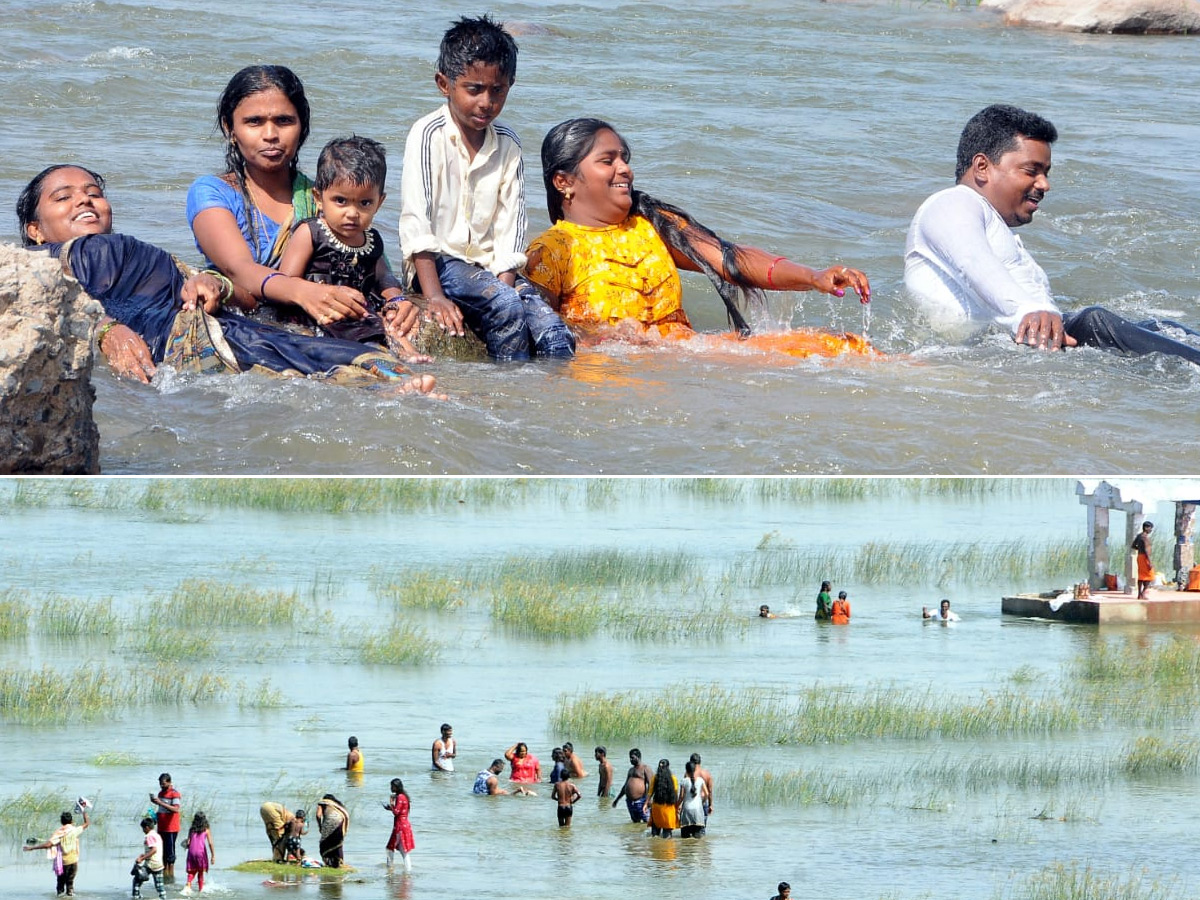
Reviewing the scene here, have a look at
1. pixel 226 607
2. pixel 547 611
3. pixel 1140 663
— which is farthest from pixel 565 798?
pixel 226 607

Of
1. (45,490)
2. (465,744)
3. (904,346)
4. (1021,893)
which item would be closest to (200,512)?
(45,490)

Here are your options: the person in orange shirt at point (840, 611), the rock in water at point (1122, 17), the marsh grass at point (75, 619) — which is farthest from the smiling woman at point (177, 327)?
the rock in water at point (1122, 17)

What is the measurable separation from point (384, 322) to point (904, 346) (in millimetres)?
2515

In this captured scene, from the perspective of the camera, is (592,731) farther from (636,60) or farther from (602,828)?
(636,60)

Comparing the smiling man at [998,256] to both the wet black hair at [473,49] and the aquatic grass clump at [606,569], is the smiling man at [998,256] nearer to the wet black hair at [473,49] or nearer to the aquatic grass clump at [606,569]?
the wet black hair at [473,49]

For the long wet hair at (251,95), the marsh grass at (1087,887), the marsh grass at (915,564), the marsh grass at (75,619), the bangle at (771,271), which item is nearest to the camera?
the long wet hair at (251,95)

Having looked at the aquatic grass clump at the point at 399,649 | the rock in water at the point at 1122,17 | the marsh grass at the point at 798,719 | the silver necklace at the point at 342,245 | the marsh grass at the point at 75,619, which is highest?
the rock in water at the point at 1122,17

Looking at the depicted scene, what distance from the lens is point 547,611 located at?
22.0m

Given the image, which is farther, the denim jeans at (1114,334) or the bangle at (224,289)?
the denim jeans at (1114,334)

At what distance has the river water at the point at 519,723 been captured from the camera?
11664 millimetres

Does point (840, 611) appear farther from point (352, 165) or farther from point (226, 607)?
point (352, 165)

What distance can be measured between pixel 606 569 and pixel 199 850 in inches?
609

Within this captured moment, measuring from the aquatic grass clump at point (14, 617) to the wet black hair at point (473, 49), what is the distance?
15.7m

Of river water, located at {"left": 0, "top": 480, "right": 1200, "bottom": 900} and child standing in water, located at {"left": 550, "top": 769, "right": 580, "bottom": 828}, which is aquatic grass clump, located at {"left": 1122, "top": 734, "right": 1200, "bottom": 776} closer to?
river water, located at {"left": 0, "top": 480, "right": 1200, "bottom": 900}
